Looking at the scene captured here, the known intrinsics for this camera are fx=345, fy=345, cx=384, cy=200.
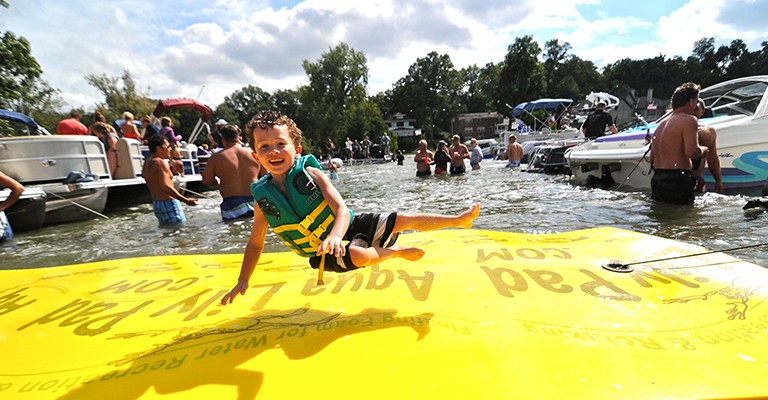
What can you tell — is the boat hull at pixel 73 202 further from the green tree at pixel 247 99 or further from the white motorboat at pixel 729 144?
the green tree at pixel 247 99

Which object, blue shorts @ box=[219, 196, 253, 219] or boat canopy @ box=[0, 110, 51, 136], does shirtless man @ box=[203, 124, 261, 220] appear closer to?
blue shorts @ box=[219, 196, 253, 219]

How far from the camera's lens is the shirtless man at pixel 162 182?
5.66m

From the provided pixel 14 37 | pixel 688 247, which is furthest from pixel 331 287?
pixel 14 37

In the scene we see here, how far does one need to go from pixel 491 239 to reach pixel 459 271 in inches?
43.6

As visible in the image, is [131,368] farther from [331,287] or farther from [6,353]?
[331,287]

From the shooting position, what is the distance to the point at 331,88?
188 ft

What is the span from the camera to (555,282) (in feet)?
7.18

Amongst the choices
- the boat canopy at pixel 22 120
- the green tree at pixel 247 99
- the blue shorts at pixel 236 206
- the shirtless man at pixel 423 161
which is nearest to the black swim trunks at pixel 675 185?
the blue shorts at pixel 236 206

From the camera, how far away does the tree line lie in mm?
49531

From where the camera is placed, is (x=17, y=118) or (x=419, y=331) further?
(x=17, y=118)

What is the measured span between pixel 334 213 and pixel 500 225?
3635 mm

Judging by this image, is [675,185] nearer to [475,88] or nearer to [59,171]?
[59,171]

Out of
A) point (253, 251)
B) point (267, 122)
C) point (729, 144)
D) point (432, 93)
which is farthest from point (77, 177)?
point (432, 93)

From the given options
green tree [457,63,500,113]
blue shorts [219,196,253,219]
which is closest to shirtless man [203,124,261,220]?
blue shorts [219,196,253,219]
